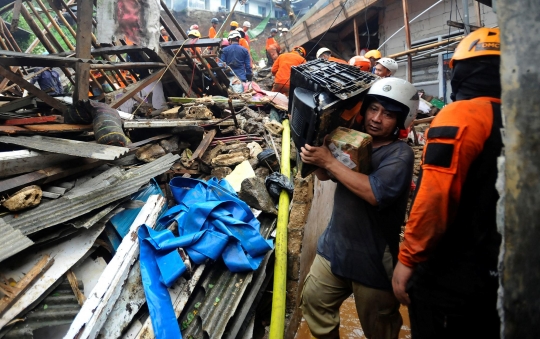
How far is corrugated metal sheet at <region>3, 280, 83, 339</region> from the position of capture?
214cm

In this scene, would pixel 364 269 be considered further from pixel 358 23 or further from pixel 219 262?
pixel 358 23

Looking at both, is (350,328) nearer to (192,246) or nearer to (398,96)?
A: (192,246)

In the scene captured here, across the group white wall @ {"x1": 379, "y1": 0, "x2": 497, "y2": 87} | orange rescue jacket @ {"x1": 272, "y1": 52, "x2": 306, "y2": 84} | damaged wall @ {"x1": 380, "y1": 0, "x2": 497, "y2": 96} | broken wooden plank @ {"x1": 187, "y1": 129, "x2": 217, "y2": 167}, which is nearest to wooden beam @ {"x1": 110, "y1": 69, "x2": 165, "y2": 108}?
broken wooden plank @ {"x1": 187, "y1": 129, "x2": 217, "y2": 167}

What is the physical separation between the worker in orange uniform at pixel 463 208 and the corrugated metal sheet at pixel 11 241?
273cm

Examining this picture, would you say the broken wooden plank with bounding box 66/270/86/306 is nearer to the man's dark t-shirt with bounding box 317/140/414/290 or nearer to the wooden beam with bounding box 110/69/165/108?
the man's dark t-shirt with bounding box 317/140/414/290

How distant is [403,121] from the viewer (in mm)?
2070

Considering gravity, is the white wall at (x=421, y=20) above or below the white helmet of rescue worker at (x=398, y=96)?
above

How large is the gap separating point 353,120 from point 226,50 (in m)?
7.91

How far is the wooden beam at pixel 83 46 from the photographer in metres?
4.00

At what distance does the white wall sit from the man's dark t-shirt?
7013 mm

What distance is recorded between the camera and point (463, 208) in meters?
1.38

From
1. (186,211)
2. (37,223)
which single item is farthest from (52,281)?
(186,211)

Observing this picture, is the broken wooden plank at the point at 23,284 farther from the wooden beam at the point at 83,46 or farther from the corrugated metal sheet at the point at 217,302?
the wooden beam at the point at 83,46

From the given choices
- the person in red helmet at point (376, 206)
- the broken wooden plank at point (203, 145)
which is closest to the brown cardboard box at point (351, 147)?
the person in red helmet at point (376, 206)
